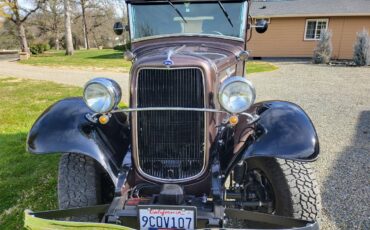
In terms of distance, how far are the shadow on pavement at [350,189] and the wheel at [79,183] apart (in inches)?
86.8

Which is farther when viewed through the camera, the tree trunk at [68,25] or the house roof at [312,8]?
the tree trunk at [68,25]

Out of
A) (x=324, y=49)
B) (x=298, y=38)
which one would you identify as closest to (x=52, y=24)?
(x=298, y=38)

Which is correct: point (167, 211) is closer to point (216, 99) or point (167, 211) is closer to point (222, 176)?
point (222, 176)

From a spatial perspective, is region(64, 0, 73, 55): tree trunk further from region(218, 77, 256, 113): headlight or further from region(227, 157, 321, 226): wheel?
region(218, 77, 256, 113): headlight

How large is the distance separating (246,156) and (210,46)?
1320mm

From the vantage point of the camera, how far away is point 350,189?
367 centimetres

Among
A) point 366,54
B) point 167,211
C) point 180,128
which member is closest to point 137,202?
point 167,211

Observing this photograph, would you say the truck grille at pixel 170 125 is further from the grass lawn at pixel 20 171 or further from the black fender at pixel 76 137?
the grass lawn at pixel 20 171

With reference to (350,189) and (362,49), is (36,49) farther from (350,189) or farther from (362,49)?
(350,189)

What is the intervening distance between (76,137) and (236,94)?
1.29 m

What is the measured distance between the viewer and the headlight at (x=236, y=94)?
2.25 meters

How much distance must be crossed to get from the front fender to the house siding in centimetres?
1771

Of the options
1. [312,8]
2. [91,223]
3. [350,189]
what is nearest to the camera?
[91,223]

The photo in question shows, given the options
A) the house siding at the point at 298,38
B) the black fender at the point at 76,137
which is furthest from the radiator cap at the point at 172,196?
the house siding at the point at 298,38
